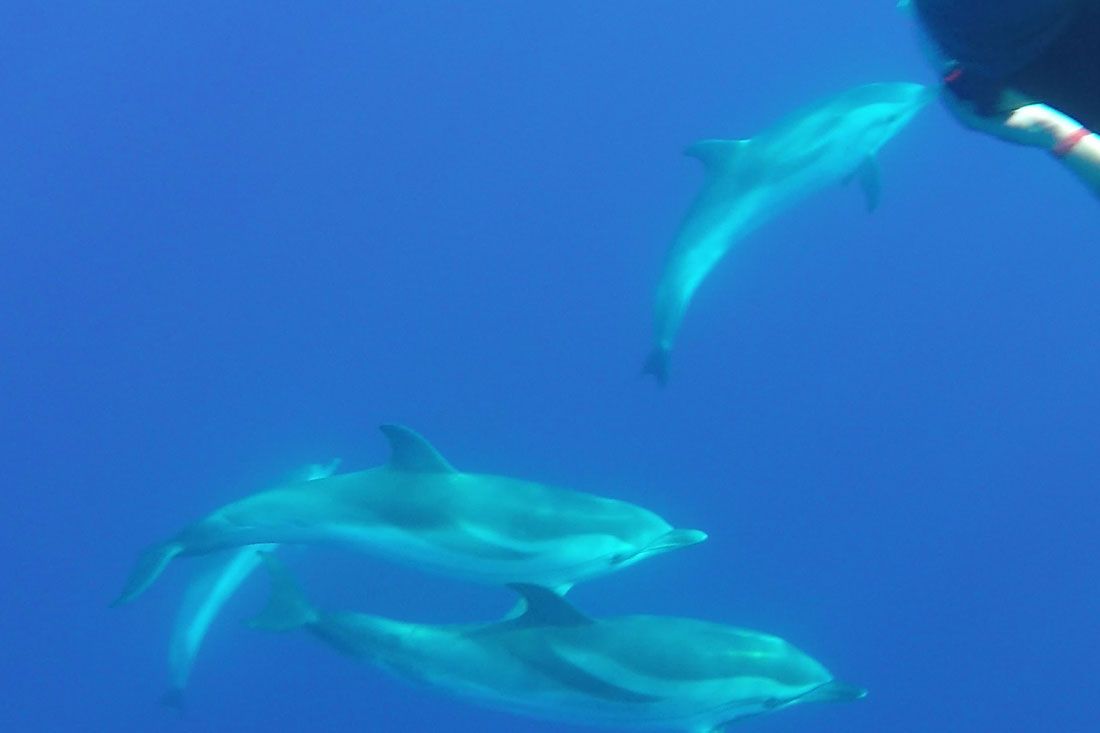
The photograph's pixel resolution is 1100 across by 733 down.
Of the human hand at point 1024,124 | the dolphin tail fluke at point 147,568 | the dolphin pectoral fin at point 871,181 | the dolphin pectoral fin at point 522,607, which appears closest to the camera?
the human hand at point 1024,124

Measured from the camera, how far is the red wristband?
258cm

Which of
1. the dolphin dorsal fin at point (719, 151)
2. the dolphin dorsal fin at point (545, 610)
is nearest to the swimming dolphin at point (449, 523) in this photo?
the dolphin dorsal fin at point (545, 610)

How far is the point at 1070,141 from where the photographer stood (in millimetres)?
2588

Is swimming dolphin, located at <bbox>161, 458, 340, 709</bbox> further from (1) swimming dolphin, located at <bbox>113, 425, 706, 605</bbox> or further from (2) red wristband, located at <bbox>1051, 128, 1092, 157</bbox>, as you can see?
(2) red wristband, located at <bbox>1051, 128, 1092, 157</bbox>

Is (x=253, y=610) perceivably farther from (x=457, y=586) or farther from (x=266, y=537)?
(x=266, y=537)

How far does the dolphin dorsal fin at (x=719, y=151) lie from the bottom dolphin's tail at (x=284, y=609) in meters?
3.90

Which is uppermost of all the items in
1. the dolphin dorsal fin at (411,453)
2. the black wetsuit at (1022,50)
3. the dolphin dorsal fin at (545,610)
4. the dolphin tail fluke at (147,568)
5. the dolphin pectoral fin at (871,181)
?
the dolphin pectoral fin at (871,181)

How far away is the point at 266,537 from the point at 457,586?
3285 mm

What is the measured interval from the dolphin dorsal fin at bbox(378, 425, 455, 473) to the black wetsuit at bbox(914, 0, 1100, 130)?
4448 mm

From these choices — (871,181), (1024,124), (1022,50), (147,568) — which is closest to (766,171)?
(871,181)

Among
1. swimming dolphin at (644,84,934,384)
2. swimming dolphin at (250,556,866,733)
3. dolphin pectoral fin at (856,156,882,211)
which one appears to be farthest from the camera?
dolphin pectoral fin at (856,156,882,211)

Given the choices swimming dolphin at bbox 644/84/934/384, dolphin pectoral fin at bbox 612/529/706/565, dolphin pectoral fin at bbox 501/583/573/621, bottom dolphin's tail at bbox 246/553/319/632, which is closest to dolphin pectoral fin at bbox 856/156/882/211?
swimming dolphin at bbox 644/84/934/384

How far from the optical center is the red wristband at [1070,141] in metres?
2.58

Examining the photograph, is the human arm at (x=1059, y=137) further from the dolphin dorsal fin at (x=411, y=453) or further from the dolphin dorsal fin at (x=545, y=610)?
the dolphin dorsal fin at (x=411, y=453)
